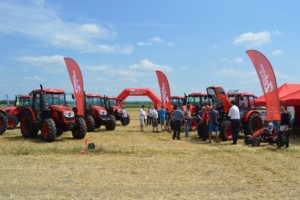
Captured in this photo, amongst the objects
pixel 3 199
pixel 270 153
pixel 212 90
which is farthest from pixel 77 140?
pixel 3 199

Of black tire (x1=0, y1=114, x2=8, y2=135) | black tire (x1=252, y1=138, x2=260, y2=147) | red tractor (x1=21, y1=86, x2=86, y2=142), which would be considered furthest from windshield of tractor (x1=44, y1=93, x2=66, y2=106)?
black tire (x1=252, y1=138, x2=260, y2=147)

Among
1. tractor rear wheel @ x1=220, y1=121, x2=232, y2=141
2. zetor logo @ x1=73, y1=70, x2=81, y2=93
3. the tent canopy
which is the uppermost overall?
zetor logo @ x1=73, y1=70, x2=81, y2=93

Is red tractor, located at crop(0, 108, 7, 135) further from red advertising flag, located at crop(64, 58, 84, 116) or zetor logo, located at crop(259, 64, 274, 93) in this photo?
zetor logo, located at crop(259, 64, 274, 93)

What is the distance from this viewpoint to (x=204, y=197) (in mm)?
5867

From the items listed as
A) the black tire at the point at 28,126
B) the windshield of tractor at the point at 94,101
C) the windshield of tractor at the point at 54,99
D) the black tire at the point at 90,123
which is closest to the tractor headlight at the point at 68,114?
the windshield of tractor at the point at 54,99

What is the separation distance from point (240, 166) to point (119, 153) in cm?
355

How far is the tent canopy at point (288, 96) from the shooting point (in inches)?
638

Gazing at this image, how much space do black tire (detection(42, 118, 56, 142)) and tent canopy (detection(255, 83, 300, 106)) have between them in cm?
988

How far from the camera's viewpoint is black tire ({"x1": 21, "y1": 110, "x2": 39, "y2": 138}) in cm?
1439

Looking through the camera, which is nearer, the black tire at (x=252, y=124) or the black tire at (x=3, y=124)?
the black tire at (x=252, y=124)

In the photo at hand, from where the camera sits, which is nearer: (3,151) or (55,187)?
(55,187)

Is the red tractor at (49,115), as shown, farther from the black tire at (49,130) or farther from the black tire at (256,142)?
the black tire at (256,142)

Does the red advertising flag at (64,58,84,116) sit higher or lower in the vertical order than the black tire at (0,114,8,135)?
higher

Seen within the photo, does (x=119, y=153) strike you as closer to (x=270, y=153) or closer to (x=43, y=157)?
(x=43, y=157)
